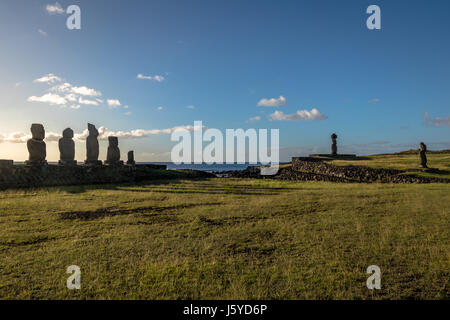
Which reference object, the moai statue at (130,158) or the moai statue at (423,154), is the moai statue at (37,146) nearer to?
the moai statue at (130,158)

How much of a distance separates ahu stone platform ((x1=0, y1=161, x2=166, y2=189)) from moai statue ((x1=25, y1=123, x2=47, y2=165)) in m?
0.72

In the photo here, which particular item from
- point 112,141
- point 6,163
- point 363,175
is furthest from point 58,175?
point 363,175

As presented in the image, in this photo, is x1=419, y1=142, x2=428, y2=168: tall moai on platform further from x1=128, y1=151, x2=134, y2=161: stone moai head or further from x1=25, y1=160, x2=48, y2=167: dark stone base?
x1=25, y1=160, x2=48, y2=167: dark stone base

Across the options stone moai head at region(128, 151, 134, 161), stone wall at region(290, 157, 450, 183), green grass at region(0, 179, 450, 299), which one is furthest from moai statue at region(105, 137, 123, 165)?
stone wall at region(290, 157, 450, 183)

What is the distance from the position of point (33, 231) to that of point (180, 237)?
18.6ft

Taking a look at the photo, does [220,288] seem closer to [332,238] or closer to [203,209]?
[332,238]

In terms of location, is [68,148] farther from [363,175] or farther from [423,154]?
[423,154]

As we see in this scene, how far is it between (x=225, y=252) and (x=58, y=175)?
83.3 ft

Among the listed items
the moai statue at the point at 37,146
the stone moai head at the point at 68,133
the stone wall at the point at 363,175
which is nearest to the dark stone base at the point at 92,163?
the stone moai head at the point at 68,133

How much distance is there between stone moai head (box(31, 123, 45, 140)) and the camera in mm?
27453

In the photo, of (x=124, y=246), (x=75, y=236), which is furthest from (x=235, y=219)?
(x=75, y=236)

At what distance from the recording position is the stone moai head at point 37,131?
27.5 metres

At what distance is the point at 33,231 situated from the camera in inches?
429

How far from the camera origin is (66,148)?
1208 inches
